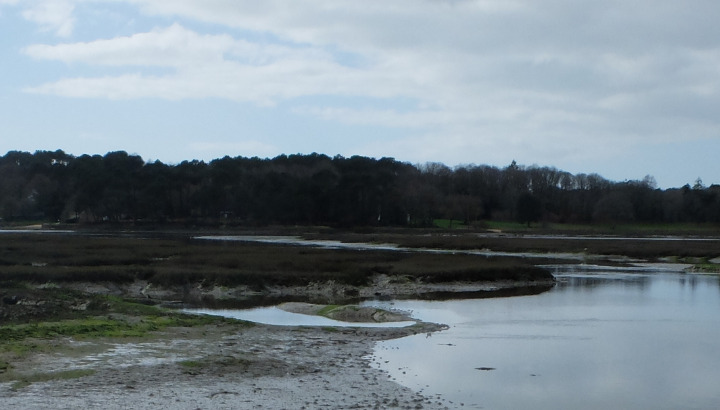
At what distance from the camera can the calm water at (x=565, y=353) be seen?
15891 millimetres

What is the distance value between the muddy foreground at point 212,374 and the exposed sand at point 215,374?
0.7 inches

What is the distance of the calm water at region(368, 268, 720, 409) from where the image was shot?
1589cm

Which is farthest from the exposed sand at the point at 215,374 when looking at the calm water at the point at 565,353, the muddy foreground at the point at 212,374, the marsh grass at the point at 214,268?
the marsh grass at the point at 214,268

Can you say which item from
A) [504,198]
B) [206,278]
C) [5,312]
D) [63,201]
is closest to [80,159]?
[63,201]

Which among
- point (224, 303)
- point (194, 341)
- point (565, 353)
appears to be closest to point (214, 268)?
point (224, 303)

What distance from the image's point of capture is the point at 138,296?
33.0 metres

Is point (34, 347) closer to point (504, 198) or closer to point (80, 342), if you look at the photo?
point (80, 342)

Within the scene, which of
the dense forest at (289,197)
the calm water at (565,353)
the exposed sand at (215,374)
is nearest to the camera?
the exposed sand at (215,374)

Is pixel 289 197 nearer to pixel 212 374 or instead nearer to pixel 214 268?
pixel 214 268

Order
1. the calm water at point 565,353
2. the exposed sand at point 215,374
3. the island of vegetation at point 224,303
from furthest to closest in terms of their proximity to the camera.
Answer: the calm water at point 565,353
the island of vegetation at point 224,303
the exposed sand at point 215,374

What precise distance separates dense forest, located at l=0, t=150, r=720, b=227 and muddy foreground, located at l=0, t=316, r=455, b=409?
111973mm

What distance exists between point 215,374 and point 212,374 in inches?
2.5

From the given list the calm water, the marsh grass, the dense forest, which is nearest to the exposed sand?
the calm water

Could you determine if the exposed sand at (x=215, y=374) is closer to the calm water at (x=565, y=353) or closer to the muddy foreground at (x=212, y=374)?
the muddy foreground at (x=212, y=374)
